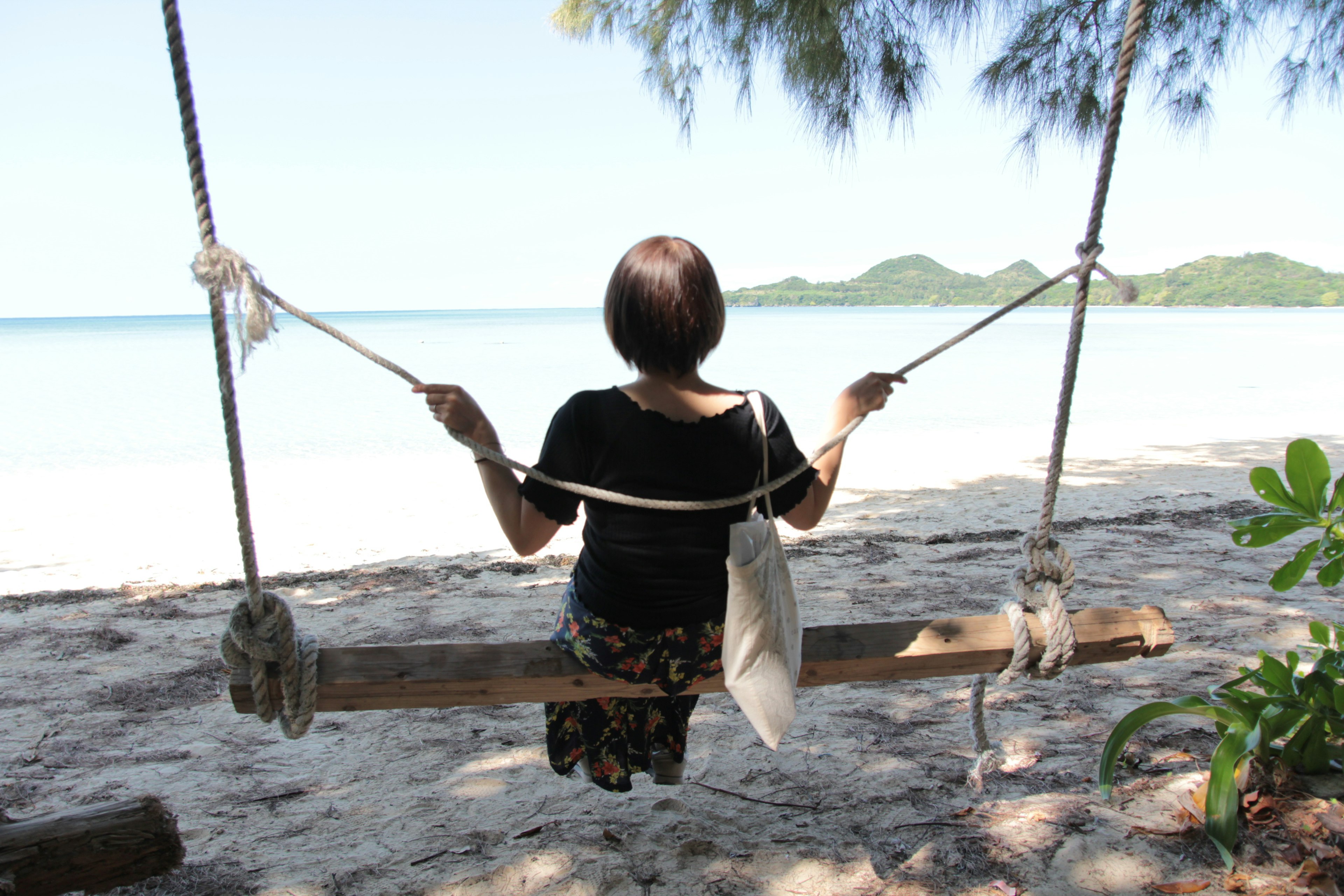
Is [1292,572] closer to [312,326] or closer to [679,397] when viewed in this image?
[679,397]

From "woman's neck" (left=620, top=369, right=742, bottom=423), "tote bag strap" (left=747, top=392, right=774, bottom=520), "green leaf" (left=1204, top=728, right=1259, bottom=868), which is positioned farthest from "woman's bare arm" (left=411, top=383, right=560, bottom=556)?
"green leaf" (left=1204, top=728, right=1259, bottom=868)

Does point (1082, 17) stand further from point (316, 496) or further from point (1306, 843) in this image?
point (316, 496)

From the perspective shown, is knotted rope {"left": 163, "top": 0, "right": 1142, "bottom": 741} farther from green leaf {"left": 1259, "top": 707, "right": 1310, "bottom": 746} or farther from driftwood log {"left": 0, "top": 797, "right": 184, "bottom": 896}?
green leaf {"left": 1259, "top": 707, "right": 1310, "bottom": 746}

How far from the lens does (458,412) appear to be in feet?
4.92

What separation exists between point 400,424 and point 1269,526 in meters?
12.7

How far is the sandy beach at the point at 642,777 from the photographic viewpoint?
5.93 feet

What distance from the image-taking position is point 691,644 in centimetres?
159

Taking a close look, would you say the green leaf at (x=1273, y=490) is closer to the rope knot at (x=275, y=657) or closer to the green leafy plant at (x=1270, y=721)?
the green leafy plant at (x=1270, y=721)

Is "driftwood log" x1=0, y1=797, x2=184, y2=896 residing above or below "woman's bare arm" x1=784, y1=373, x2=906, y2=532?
below

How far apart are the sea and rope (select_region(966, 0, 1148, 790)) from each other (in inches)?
57.2

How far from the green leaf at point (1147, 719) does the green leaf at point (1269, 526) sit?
37 cm

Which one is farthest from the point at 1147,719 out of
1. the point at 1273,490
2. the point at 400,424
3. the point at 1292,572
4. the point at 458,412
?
the point at 400,424

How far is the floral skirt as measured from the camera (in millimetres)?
1573

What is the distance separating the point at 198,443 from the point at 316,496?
5379 mm
